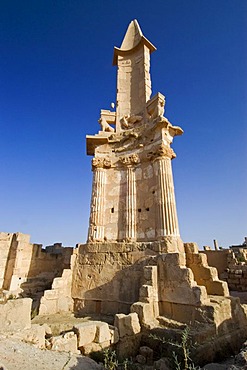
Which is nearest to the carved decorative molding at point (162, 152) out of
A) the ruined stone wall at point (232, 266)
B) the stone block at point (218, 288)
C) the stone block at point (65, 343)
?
the stone block at point (218, 288)

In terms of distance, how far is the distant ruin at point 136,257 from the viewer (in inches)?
196

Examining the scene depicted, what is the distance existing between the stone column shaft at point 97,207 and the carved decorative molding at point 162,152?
7.99 ft

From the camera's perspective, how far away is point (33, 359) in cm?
321

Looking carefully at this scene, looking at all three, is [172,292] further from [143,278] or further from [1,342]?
[1,342]

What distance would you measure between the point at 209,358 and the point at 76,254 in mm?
5562

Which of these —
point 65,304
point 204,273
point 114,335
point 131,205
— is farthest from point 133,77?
point 114,335

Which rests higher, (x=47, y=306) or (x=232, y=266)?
(x=232, y=266)

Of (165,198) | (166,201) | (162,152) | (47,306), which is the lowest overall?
(47,306)

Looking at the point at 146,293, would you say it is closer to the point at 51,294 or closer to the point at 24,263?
the point at 51,294

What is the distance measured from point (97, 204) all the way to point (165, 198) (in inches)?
119

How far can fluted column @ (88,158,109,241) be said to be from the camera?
28.1 ft

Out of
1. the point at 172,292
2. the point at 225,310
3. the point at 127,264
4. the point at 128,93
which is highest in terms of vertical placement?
the point at 128,93

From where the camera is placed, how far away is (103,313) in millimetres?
6910

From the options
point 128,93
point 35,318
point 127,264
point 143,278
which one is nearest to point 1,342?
point 35,318
